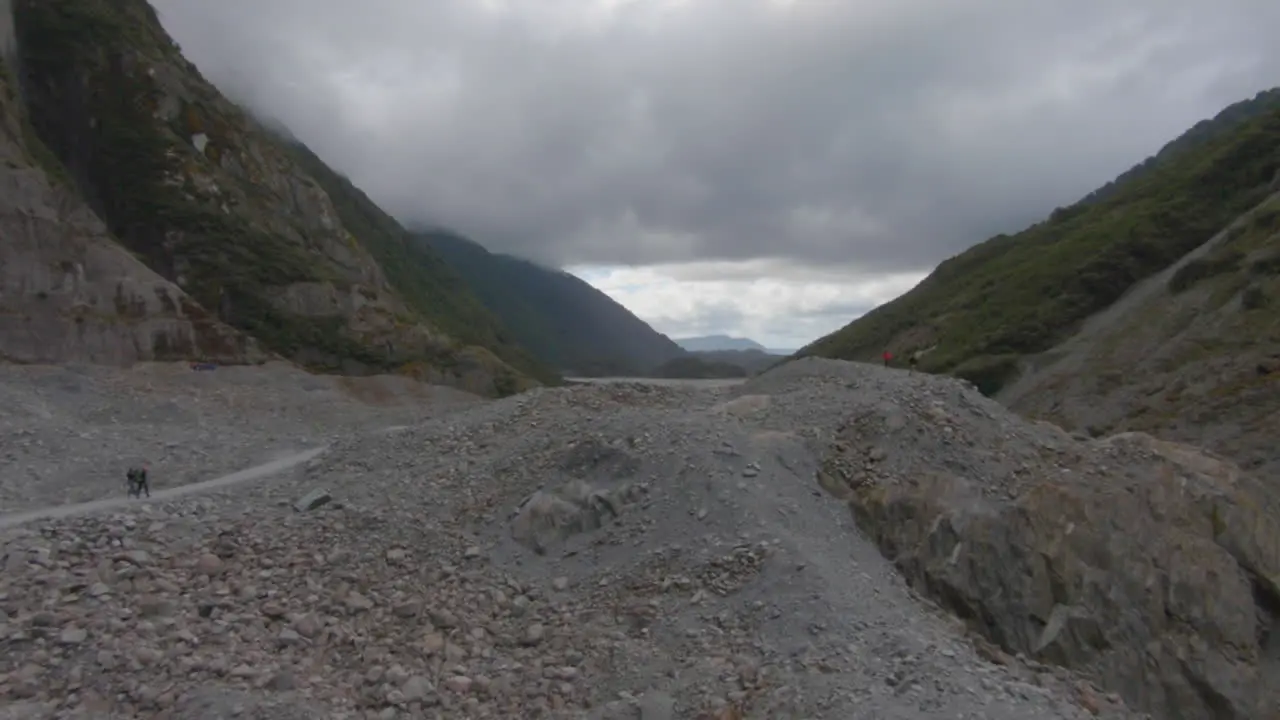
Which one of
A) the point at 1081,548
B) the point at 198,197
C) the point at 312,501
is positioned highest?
the point at 198,197

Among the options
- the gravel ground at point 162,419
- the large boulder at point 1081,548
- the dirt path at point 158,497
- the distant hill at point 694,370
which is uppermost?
the distant hill at point 694,370

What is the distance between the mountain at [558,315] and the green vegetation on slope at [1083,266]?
71862 millimetres

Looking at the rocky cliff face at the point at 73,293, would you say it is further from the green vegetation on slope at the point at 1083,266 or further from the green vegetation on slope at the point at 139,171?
the green vegetation on slope at the point at 1083,266

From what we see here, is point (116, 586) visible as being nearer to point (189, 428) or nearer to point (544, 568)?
point (544, 568)

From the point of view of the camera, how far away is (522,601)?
525 inches

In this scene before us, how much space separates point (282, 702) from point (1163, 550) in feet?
50.1

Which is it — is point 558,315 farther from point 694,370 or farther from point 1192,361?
point 1192,361

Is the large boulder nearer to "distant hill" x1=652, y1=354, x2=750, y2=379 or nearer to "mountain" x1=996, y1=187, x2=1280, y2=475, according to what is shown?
"mountain" x1=996, y1=187, x2=1280, y2=475

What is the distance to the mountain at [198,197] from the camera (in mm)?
48781

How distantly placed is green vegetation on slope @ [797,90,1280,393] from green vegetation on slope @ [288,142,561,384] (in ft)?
106

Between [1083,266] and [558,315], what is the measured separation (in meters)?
125

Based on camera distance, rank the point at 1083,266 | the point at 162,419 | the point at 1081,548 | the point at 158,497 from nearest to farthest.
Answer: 1. the point at 1081,548
2. the point at 158,497
3. the point at 162,419
4. the point at 1083,266

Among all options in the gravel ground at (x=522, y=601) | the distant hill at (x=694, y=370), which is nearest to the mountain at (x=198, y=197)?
the gravel ground at (x=522, y=601)

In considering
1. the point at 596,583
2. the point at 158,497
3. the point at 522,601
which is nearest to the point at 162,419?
the point at 158,497
